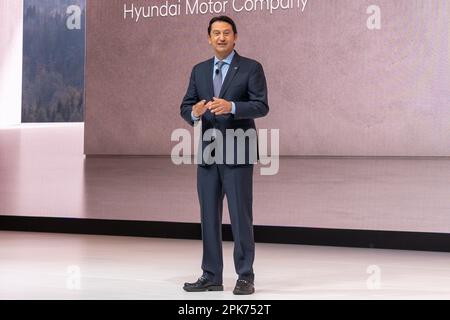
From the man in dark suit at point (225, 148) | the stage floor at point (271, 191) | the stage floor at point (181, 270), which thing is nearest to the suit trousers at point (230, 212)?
the man in dark suit at point (225, 148)

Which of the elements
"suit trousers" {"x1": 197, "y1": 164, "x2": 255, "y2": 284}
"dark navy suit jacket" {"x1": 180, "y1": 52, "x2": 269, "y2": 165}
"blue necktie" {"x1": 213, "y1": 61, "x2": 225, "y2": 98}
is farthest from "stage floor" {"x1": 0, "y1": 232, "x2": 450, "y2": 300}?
"blue necktie" {"x1": 213, "y1": 61, "x2": 225, "y2": 98}

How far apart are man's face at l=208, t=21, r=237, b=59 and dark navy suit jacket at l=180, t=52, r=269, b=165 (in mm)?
73

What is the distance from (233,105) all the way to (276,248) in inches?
76.2

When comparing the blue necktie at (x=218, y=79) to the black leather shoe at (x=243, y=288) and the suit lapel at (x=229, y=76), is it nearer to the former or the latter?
the suit lapel at (x=229, y=76)

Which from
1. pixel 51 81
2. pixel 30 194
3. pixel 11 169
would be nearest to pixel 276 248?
pixel 30 194

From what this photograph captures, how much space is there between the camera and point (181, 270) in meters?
4.76

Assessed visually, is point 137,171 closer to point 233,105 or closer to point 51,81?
point 233,105

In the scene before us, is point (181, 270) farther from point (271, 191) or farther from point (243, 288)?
point (271, 191)

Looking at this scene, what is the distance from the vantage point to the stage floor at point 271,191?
258 inches

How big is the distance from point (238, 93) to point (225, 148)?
0.88ft

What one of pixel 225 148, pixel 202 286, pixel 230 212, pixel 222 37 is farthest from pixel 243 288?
pixel 222 37

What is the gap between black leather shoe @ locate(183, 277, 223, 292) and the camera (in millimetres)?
4070

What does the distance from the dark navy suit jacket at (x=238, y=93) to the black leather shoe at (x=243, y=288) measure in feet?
1.86

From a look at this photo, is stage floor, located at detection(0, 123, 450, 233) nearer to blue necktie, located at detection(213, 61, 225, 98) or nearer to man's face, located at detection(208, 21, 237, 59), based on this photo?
blue necktie, located at detection(213, 61, 225, 98)
